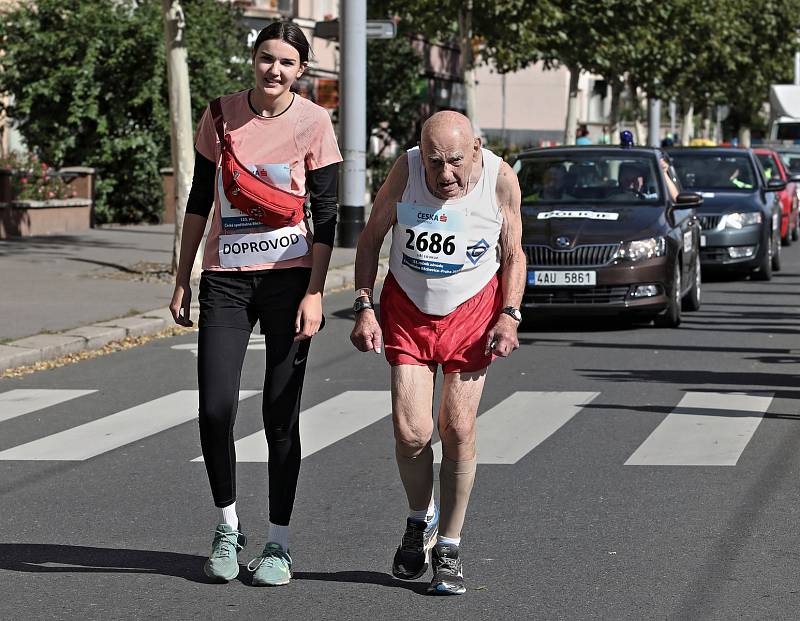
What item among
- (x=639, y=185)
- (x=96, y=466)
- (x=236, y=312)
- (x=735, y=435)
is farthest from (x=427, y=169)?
(x=639, y=185)

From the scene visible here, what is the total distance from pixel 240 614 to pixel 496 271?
1409 millimetres

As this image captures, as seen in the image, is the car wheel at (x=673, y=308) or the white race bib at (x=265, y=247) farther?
the car wheel at (x=673, y=308)

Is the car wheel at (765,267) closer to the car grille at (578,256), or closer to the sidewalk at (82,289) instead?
the sidewalk at (82,289)

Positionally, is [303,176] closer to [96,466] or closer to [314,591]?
[314,591]

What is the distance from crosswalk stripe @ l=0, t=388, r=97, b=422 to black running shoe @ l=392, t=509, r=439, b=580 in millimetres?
4520

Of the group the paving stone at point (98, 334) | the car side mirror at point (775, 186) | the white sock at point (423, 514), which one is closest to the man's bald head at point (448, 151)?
the white sock at point (423, 514)

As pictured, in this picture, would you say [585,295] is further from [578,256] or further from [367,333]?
[367,333]

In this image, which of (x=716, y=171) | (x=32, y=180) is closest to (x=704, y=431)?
(x=716, y=171)

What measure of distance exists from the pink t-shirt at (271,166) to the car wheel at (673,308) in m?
8.99

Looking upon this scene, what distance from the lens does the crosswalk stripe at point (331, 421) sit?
8.65 m

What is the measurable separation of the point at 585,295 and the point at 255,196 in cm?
872

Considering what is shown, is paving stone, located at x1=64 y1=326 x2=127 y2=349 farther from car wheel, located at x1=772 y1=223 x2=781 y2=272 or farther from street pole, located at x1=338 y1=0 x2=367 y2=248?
car wheel, located at x1=772 y1=223 x2=781 y2=272

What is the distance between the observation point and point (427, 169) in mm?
5582

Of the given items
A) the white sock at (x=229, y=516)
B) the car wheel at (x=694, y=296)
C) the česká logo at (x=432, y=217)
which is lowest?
the car wheel at (x=694, y=296)
